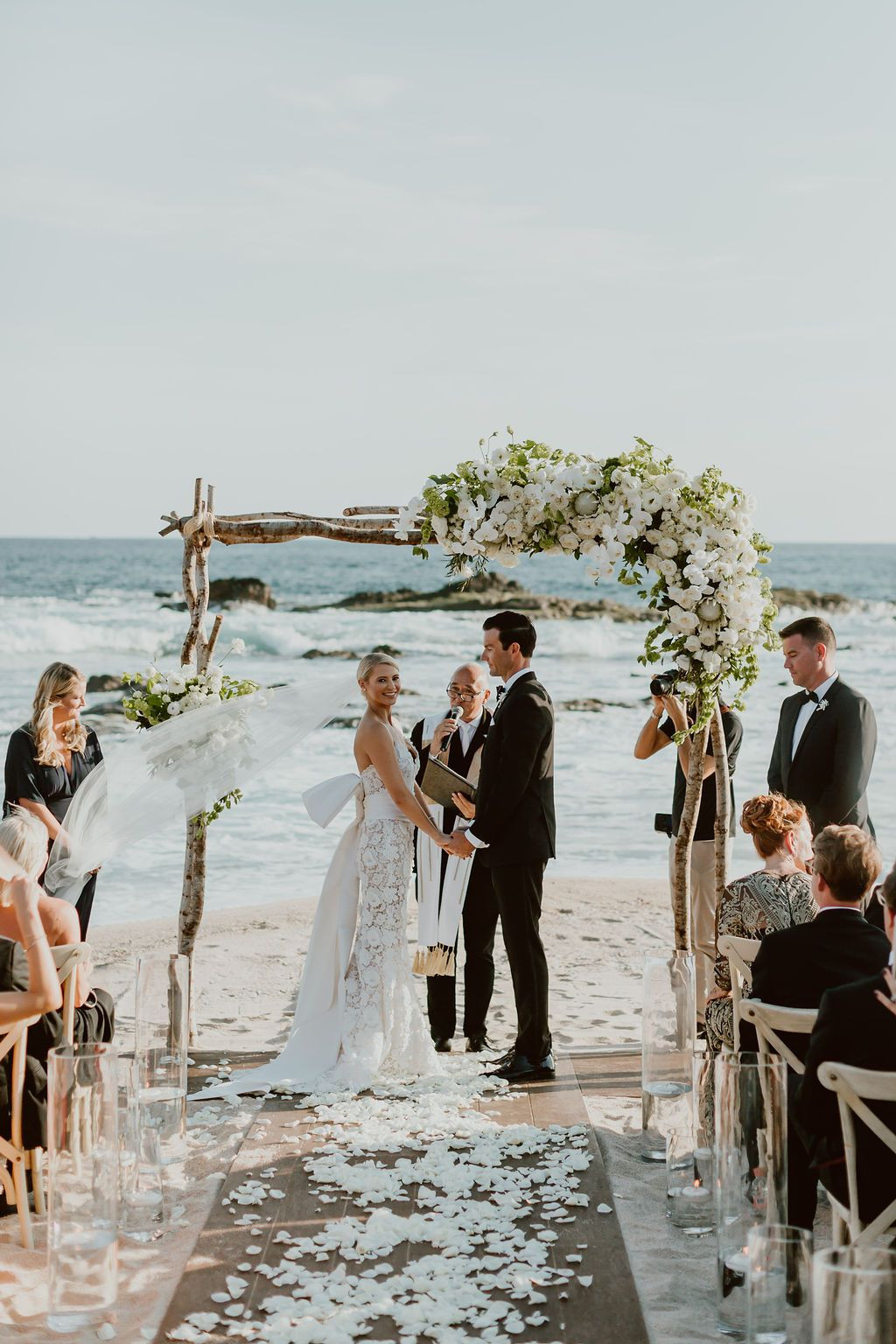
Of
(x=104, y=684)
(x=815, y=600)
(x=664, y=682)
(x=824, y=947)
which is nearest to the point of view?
(x=824, y=947)

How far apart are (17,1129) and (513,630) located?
9.51ft

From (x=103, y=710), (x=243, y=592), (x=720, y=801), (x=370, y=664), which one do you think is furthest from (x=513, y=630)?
(x=243, y=592)

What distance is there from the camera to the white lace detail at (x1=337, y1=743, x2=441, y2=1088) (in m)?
5.75

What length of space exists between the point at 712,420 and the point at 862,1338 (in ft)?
100

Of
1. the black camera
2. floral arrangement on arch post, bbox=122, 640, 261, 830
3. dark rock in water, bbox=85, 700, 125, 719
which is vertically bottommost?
dark rock in water, bbox=85, 700, 125, 719

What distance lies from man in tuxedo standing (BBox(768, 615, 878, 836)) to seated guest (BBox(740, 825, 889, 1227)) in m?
1.93

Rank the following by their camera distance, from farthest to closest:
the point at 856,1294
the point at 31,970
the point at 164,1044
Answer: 1. the point at 164,1044
2. the point at 31,970
3. the point at 856,1294

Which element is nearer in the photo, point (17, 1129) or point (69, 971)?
point (17, 1129)

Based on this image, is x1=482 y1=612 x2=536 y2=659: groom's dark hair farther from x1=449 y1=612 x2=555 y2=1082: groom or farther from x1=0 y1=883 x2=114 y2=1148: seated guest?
x1=0 y1=883 x2=114 y2=1148: seated guest

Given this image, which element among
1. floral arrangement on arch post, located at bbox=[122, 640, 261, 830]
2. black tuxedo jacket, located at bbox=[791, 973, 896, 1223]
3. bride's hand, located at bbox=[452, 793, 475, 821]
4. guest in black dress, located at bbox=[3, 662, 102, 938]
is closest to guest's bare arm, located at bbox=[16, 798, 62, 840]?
guest in black dress, located at bbox=[3, 662, 102, 938]

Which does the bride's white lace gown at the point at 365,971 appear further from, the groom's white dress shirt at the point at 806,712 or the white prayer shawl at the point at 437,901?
the groom's white dress shirt at the point at 806,712

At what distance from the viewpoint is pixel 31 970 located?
12.4ft

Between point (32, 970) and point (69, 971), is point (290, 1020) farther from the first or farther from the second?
point (32, 970)

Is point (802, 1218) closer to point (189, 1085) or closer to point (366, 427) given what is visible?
point (189, 1085)
